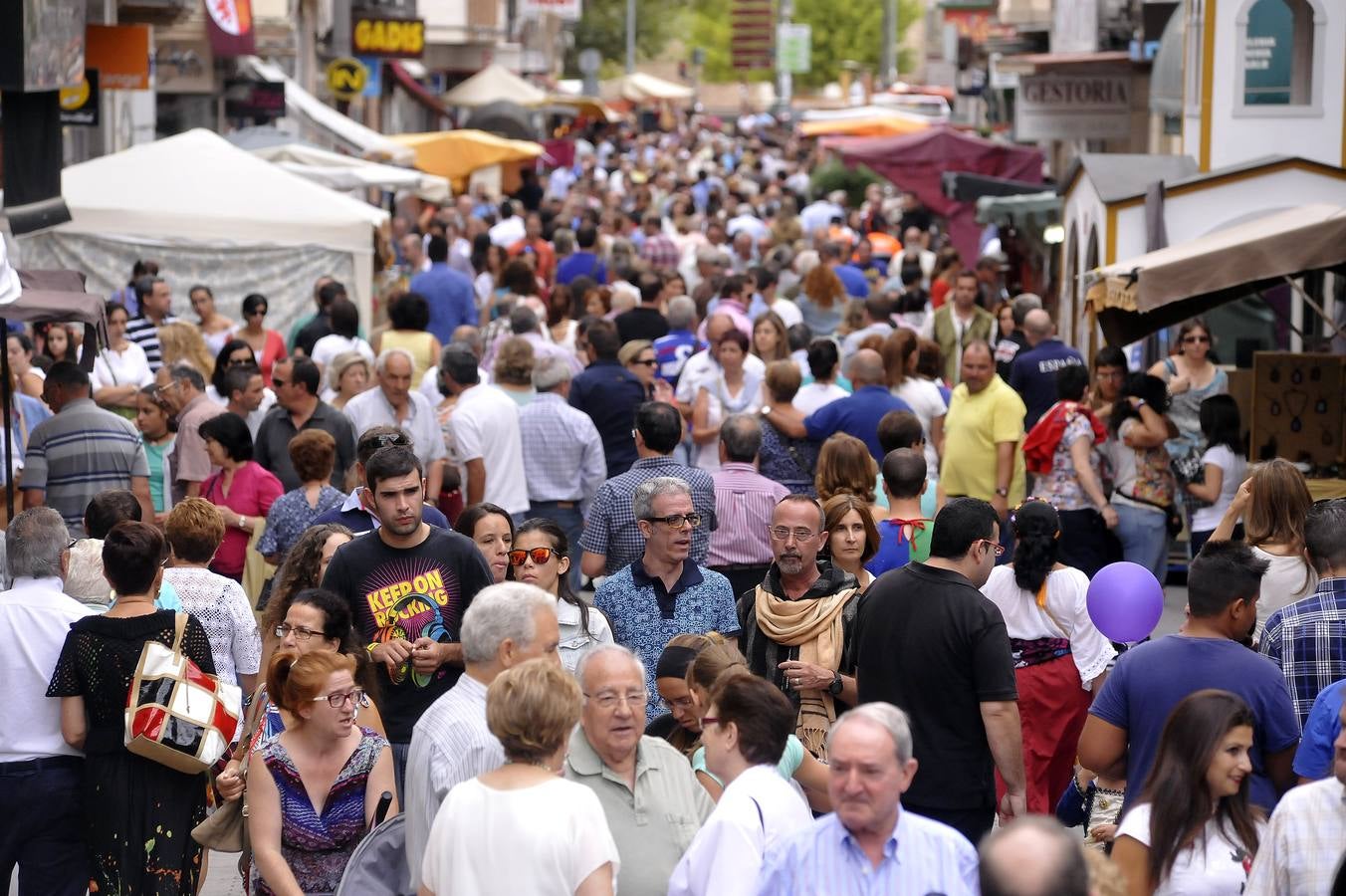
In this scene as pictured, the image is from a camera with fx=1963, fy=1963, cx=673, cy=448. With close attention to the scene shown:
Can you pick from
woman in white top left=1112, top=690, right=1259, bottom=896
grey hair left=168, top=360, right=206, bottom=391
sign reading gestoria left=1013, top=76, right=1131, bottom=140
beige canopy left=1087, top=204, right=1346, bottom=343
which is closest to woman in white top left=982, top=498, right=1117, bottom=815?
woman in white top left=1112, top=690, right=1259, bottom=896

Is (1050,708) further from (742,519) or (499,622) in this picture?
(499,622)

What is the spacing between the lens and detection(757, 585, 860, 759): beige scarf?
671cm

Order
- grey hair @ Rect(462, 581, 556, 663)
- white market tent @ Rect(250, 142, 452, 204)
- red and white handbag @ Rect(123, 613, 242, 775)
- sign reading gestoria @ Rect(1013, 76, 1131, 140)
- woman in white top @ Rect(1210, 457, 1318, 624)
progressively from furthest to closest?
sign reading gestoria @ Rect(1013, 76, 1131, 140) → white market tent @ Rect(250, 142, 452, 204) → woman in white top @ Rect(1210, 457, 1318, 624) → red and white handbag @ Rect(123, 613, 242, 775) → grey hair @ Rect(462, 581, 556, 663)

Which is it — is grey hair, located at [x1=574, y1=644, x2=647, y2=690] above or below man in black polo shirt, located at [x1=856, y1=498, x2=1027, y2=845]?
above

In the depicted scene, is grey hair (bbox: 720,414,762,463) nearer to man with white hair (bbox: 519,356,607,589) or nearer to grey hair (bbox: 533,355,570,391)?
man with white hair (bbox: 519,356,607,589)

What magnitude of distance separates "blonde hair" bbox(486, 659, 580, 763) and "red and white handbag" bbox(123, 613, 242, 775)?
1.74m

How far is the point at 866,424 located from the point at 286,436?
308cm

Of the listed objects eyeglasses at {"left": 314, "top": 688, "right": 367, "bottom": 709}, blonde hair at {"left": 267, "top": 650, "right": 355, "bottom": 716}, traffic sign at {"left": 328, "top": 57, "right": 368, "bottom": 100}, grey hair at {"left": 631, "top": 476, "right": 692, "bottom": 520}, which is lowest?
eyeglasses at {"left": 314, "top": 688, "right": 367, "bottom": 709}

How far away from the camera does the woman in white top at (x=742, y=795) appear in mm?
4648

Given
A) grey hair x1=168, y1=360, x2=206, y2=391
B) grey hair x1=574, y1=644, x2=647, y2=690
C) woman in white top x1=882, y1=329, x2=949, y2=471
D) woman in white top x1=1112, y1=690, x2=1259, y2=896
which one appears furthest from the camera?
woman in white top x1=882, y1=329, x2=949, y2=471

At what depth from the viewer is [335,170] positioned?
20.6m

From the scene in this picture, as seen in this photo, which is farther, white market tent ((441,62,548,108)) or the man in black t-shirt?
white market tent ((441,62,548,108))

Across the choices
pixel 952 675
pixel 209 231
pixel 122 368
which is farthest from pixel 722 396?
pixel 209 231

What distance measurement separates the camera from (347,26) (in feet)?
105
